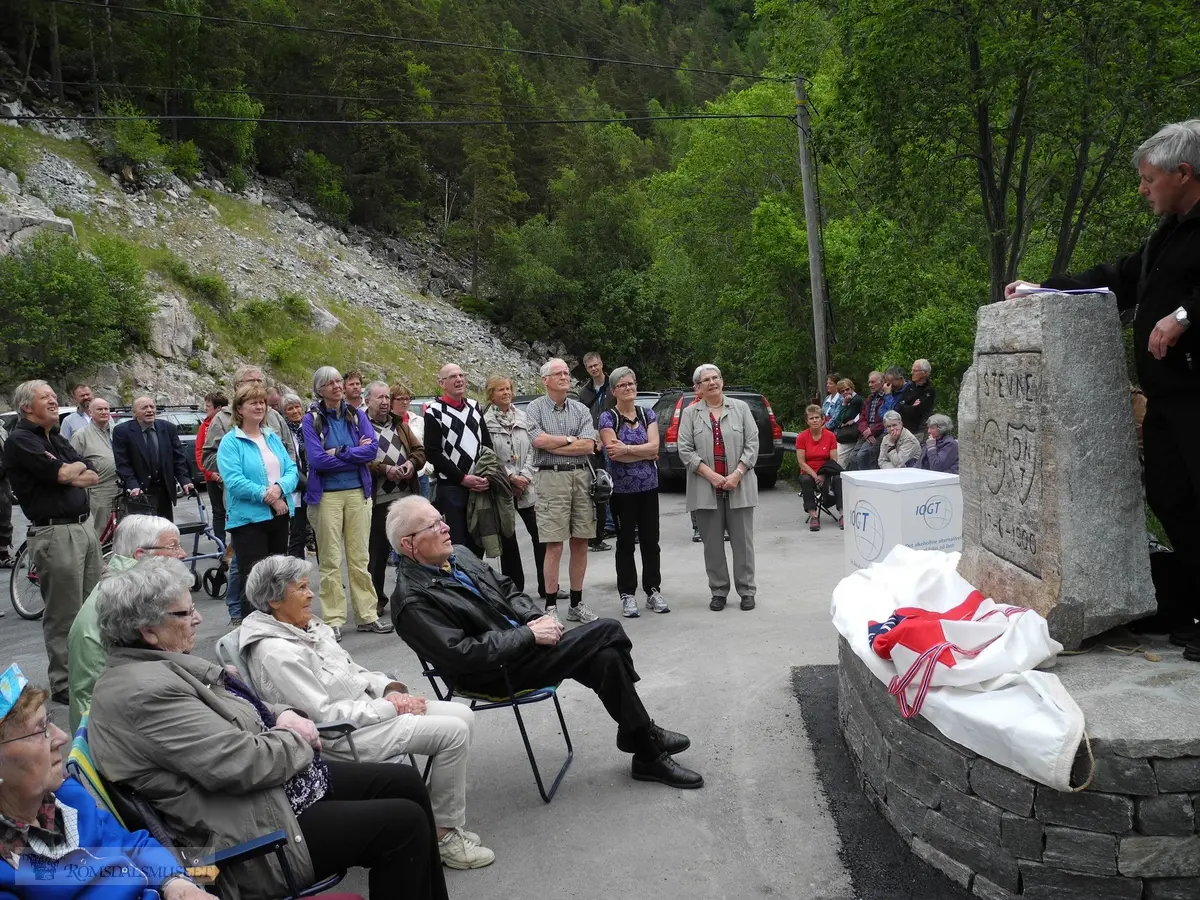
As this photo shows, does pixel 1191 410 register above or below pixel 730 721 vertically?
above

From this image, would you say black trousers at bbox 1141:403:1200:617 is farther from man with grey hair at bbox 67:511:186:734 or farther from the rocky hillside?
the rocky hillside

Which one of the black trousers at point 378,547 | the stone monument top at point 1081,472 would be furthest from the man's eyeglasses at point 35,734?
the black trousers at point 378,547

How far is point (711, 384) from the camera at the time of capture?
729 centimetres

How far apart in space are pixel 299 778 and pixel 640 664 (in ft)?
10.7

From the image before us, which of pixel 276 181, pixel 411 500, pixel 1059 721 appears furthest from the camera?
pixel 276 181

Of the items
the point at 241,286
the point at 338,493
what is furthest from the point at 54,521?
the point at 241,286

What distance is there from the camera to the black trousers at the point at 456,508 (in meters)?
7.17

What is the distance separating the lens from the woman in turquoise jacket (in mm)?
6414

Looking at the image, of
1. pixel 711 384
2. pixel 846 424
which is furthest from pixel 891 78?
pixel 711 384

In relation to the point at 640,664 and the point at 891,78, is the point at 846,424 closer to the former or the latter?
the point at 891,78

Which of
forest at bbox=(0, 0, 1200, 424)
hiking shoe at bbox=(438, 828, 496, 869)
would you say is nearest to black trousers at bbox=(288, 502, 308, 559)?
hiking shoe at bbox=(438, 828, 496, 869)

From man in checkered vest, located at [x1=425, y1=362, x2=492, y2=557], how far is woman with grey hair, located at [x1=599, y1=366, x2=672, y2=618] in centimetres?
A: 104

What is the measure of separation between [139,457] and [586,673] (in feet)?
19.6

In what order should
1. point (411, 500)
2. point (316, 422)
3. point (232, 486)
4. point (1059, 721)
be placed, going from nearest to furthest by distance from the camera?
point (1059, 721) → point (411, 500) → point (232, 486) → point (316, 422)
